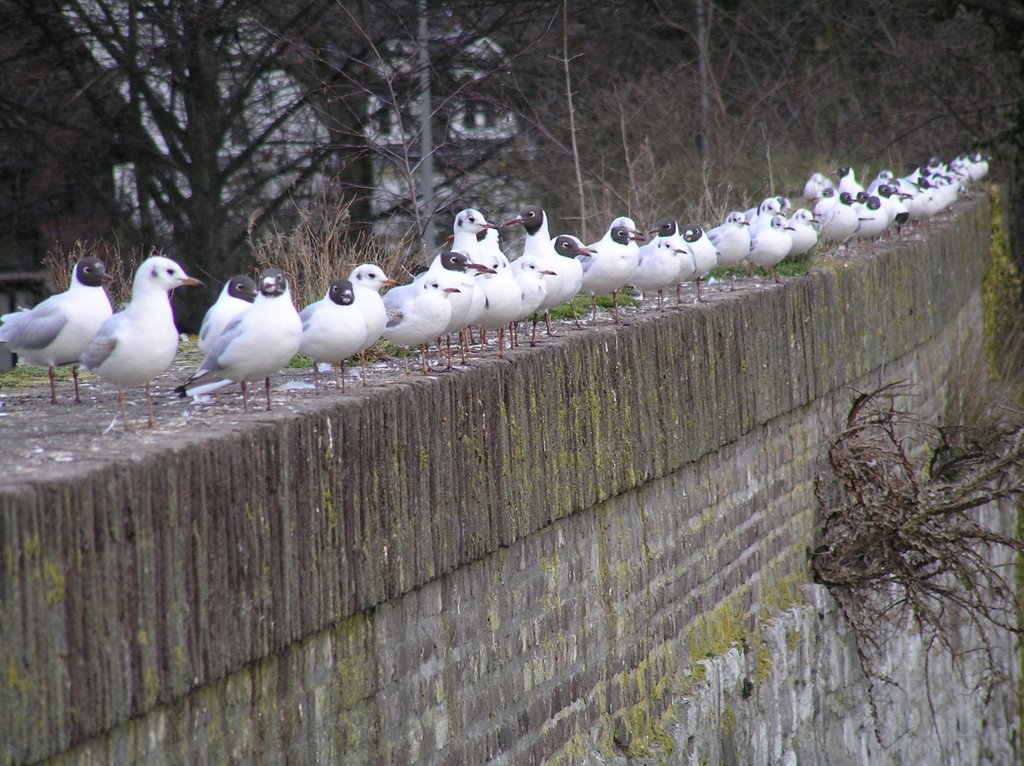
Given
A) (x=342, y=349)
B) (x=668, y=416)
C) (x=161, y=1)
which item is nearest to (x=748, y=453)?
(x=668, y=416)

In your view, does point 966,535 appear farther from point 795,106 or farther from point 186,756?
point 795,106

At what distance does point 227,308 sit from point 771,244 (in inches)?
189

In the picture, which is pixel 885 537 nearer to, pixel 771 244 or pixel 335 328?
pixel 771 244

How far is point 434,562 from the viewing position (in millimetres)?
4520

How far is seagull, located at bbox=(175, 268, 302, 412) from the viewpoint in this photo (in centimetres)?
413

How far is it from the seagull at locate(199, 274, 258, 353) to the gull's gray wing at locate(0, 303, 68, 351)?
0.45 metres

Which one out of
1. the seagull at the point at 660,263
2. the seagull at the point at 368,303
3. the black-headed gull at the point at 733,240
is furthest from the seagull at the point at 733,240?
the seagull at the point at 368,303

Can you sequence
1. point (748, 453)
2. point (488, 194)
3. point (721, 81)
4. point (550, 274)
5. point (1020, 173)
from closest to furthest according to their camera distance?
point (550, 274) < point (748, 453) < point (488, 194) < point (721, 81) < point (1020, 173)

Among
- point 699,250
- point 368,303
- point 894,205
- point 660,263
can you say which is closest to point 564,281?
point 660,263

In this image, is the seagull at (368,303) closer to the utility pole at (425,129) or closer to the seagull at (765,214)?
the seagull at (765,214)

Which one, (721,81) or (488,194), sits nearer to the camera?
(488,194)

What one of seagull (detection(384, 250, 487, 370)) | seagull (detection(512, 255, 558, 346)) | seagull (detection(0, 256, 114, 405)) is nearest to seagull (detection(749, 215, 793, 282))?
seagull (detection(512, 255, 558, 346))

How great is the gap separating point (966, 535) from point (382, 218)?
664 cm

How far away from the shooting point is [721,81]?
829 inches
